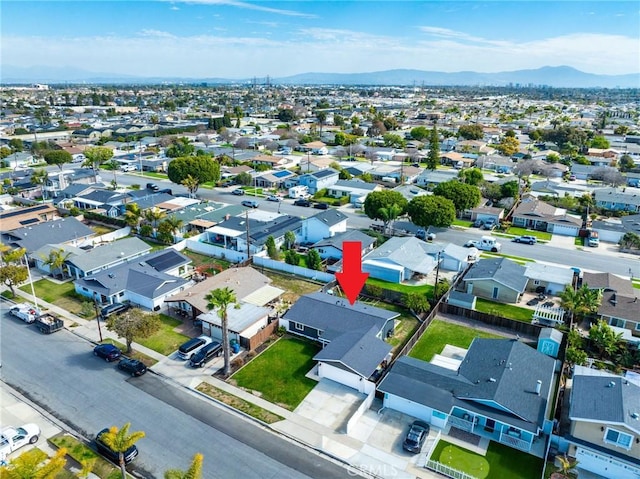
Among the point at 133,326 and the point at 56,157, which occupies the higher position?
the point at 56,157

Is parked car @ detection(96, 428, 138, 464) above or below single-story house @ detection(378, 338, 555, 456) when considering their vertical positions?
below

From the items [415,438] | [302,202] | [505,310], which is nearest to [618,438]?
[415,438]

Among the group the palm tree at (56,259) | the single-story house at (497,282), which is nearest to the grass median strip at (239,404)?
the single-story house at (497,282)

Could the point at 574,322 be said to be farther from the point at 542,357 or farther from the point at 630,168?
the point at 630,168

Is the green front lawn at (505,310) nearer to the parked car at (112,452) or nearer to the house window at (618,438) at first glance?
the house window at (618,438)

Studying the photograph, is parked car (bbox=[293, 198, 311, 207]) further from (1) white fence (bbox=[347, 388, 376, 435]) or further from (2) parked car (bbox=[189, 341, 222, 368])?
(1) white fence (bbox=[347, 388, 376, 435])

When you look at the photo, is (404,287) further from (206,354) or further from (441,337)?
(206,354)

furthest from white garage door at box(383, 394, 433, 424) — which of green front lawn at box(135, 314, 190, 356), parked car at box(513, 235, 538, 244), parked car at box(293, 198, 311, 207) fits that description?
parked car at box(293, 198, 311, 207)
